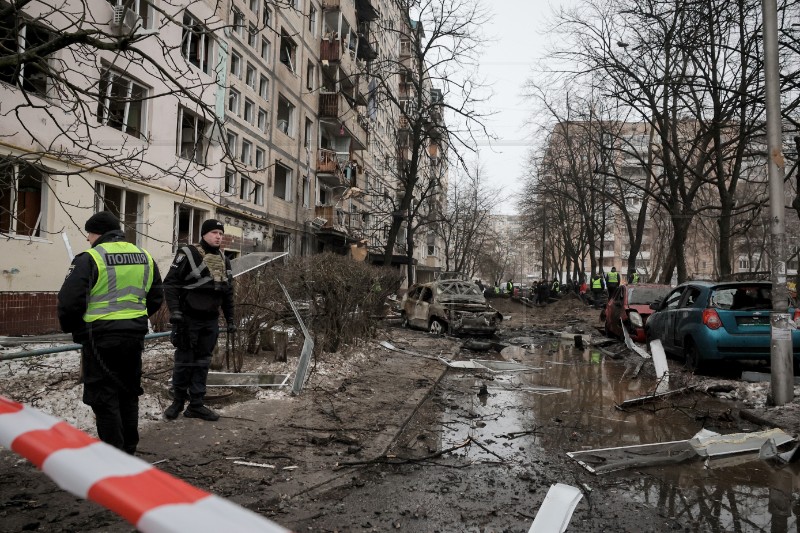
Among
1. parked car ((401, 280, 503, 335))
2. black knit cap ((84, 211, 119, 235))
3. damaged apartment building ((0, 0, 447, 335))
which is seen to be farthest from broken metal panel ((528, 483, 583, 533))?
parked car ((401, 280, 503, 335))

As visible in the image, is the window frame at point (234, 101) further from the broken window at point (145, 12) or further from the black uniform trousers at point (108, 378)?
the black uniform trousers at point (108, 378)

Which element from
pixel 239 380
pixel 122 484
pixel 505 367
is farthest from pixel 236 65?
pixel 122 484

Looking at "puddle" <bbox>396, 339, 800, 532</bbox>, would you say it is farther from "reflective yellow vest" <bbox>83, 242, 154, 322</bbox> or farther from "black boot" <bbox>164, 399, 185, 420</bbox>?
"reflective yellow vest" <bbox>83, 242, 154, 322</bbox>

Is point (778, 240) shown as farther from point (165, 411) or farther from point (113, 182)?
point (113, 182)

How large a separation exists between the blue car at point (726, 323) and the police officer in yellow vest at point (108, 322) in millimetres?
7980

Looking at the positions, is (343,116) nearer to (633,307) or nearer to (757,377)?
(633,307)

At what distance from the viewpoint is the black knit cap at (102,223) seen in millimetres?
3854

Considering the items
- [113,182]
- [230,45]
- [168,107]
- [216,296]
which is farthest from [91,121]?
[216,296]

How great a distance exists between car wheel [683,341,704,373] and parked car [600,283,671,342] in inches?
137

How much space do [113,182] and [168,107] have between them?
11.5 feet

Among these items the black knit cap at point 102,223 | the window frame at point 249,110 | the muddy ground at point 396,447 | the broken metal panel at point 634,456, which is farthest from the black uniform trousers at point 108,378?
the window frame at point 249,110

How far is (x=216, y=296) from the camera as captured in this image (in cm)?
542

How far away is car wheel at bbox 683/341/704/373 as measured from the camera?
8.53 metres

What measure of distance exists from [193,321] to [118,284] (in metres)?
1.57
